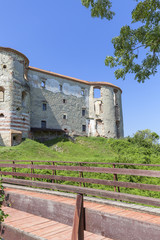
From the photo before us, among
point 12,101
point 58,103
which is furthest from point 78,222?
point 58,103

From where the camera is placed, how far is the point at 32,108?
2914 centimetres

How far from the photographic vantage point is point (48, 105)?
103ft

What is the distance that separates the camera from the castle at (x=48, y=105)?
2348cm

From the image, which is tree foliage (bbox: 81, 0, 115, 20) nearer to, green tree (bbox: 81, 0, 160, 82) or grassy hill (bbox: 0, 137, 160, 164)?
green tree (bbox: 81, 0, 160, 82)

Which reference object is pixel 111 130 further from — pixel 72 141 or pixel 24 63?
pixel 24 63

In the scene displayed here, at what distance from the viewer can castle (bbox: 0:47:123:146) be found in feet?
77.0

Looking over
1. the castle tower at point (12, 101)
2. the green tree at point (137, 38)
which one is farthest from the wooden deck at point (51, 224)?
the castle tower at point (12, 101)

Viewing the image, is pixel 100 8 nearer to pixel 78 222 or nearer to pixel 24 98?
pixel 78 222

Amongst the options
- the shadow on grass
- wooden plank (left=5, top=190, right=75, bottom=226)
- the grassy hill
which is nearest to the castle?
the shadow on grass

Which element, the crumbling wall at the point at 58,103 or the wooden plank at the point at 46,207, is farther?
the crumbling wall at the point at 58,103

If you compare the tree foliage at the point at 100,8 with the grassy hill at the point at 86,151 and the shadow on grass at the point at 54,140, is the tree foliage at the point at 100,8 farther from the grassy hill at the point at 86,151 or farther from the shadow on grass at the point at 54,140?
the shadow on grass at the point at 54,140

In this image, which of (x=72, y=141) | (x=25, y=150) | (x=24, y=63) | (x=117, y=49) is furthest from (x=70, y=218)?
(x=72, y=141)

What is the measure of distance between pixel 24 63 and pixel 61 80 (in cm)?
846

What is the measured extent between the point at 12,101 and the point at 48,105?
331 inches
